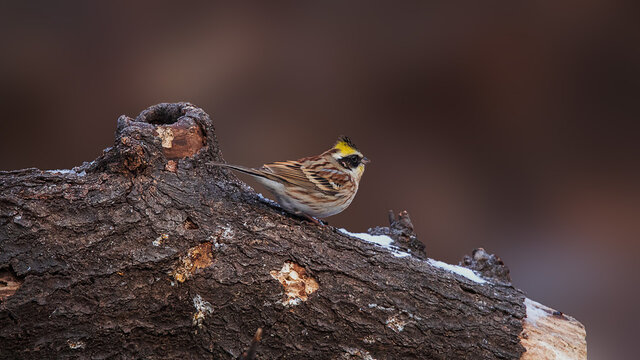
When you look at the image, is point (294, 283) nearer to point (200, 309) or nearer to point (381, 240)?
point (200, 309)

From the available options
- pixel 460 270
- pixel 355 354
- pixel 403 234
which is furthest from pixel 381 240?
pixel 355 354

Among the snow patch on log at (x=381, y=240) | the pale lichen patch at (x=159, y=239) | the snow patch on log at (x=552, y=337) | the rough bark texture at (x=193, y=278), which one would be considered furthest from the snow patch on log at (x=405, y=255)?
the pale lichen patch at (x=159, y=239)

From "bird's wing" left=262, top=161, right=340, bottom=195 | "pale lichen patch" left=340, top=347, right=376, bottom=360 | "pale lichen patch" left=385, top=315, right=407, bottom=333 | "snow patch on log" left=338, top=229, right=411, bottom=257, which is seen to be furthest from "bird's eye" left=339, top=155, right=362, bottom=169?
"pale lichen patch" left=340, top=347, right=376, bottom=360

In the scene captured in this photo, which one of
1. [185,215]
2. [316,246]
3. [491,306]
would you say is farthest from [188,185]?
[491,306]

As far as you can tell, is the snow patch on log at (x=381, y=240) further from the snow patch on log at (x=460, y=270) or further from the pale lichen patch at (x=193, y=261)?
the pale lichen patch at (x=193, y=261)

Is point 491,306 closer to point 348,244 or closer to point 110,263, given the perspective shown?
point 348,244

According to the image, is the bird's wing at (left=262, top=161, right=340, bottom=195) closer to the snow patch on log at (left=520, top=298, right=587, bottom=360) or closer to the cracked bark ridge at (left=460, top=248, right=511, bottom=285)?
the cracked bark ridge at (left=460, top=248, right=511, bottom=285)

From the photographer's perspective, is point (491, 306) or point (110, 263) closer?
point (110, 263)

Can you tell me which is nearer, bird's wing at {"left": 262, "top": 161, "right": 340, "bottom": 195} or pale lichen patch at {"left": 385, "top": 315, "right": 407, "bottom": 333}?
pale lichen patch at {"left": 385, "top": 315, "right": 407, "bottom": 333}
